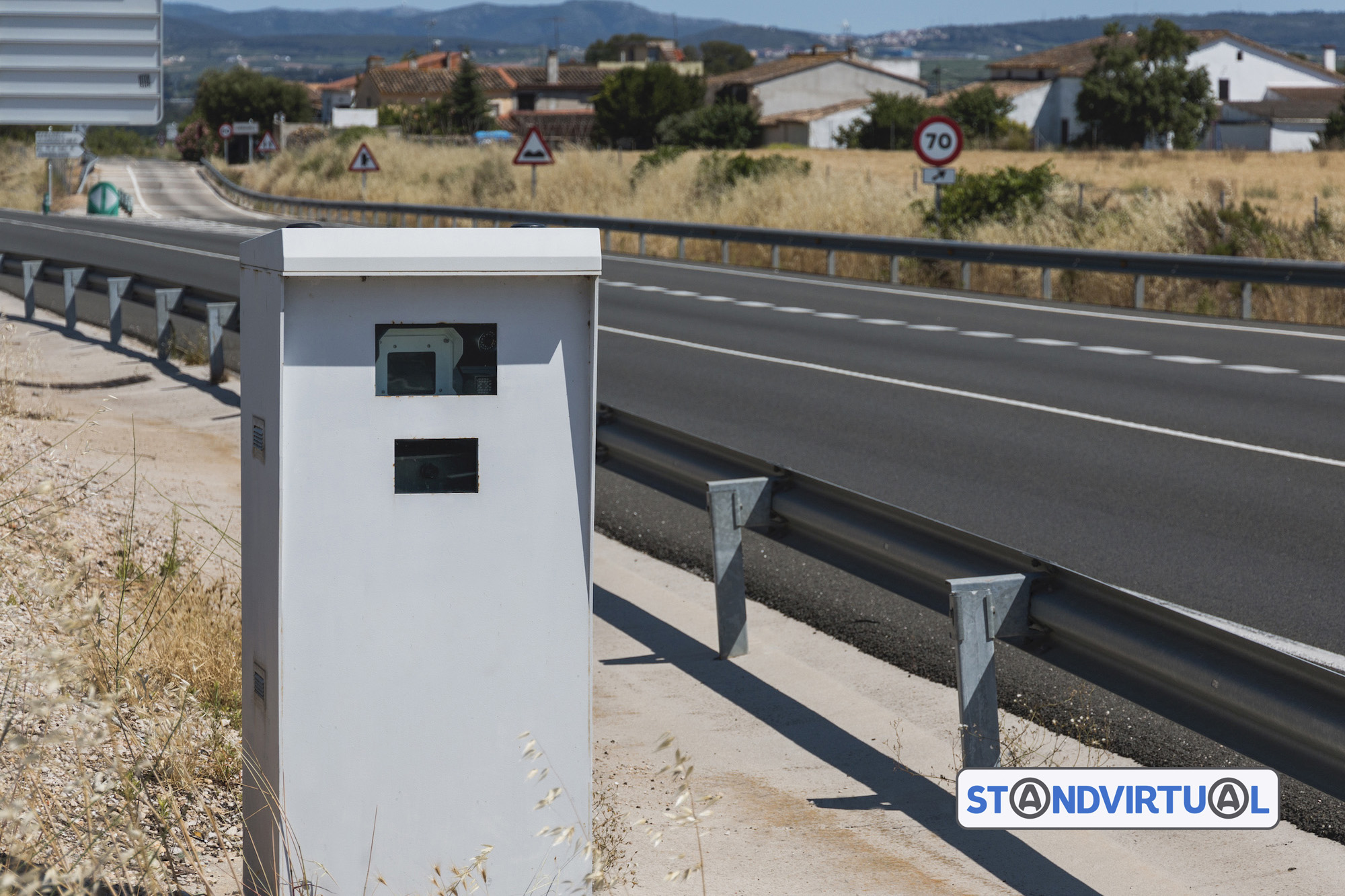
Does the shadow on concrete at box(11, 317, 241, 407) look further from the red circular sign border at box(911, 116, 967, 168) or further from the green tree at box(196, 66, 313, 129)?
the green tree at box(196, 66, 313, 129)

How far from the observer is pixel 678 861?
148 inches

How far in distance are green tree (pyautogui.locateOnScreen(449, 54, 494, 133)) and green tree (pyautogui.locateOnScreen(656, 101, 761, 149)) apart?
23.6 m

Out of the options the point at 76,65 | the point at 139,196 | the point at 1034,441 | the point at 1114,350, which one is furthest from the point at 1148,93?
the point at 76,65

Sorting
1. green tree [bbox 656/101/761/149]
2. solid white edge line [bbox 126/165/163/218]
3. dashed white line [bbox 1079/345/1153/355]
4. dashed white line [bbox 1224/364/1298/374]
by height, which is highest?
green tree [bbox 656/101/761/149]

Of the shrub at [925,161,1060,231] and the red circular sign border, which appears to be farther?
the shrub at [925,161,1060,231]

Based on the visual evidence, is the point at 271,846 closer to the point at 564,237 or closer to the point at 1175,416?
the point at 564,237

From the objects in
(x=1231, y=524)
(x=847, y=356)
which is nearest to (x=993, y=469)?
(x=1231, y=524)

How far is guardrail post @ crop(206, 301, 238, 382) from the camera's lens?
1169 centimetres

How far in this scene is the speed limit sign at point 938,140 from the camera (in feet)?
75.8

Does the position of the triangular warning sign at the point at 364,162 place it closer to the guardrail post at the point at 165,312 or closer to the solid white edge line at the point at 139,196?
the solid white edge line at the point at 139,196

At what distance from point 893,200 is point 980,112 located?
73540mm

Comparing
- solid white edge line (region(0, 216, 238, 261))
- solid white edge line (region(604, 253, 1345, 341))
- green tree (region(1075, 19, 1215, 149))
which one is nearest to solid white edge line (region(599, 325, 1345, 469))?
solid white edge line (region(604, 253, 1345, 341))

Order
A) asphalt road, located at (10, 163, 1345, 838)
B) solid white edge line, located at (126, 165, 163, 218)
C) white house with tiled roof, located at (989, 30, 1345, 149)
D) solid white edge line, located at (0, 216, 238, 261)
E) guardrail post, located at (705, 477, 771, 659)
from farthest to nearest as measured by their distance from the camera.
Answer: white house with tiled roof, located at (989, 30, 1345, 149) → solid white edge line, located at (126, 165, 163, 218) → solid white edge line, located at (0, 216, 238, 261) → asphalt road, located at (10, 163, 1345, 838) → guardrail post, located at (705, 477, 771, 659)

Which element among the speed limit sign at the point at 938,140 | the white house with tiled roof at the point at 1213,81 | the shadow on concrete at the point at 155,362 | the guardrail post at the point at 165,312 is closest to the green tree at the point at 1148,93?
the white house with tiled roof at the point at 1213,81
